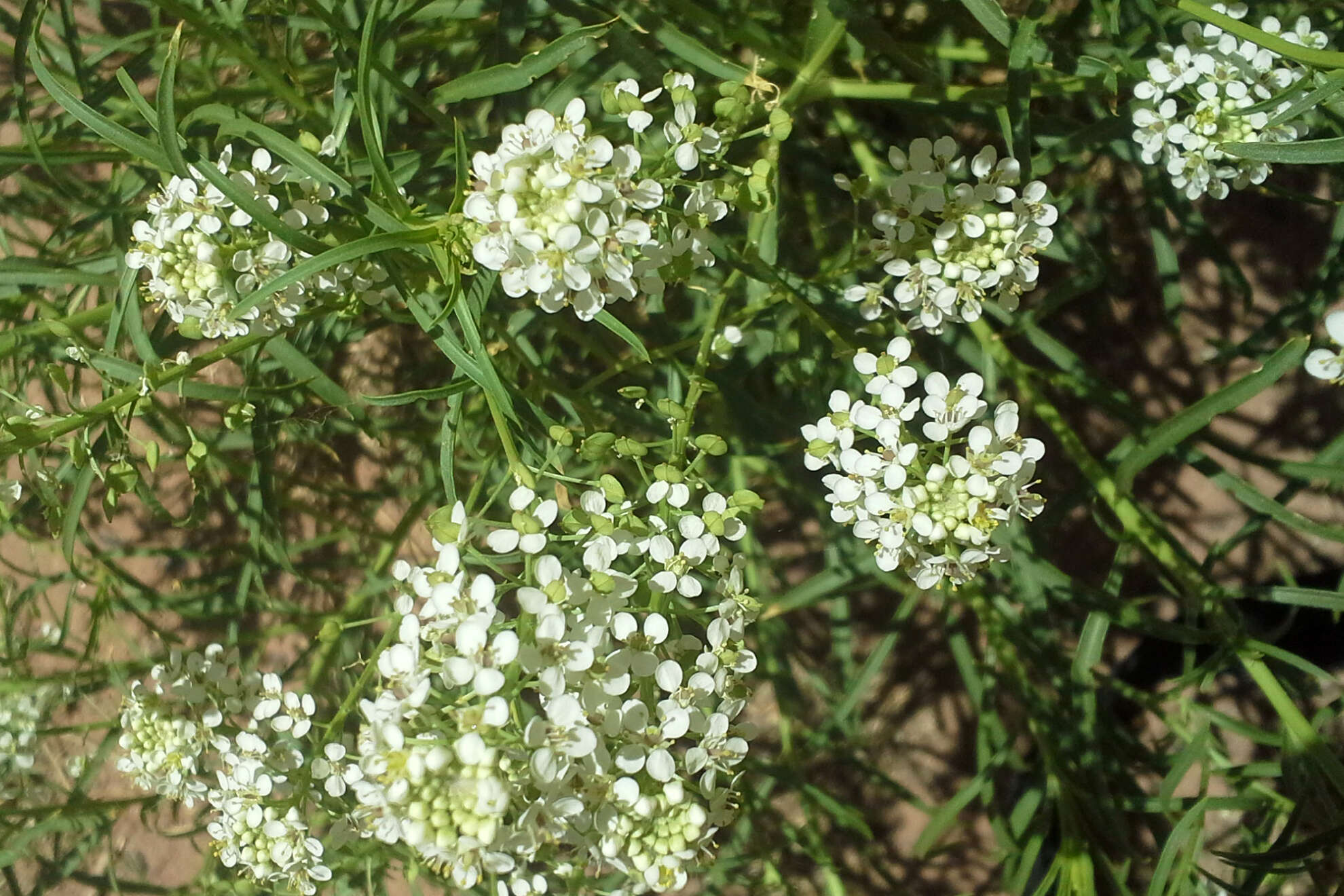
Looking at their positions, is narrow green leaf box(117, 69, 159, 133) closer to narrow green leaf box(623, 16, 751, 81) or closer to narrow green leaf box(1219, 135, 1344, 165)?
narrow green leaf box(623, 16, 751, 81)

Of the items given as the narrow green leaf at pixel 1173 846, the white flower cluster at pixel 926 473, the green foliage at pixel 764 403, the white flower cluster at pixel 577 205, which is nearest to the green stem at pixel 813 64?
the green foliage at pixel 764 403

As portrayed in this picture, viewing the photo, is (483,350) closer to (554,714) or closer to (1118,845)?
(554,714)

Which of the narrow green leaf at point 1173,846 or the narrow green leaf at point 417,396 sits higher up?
the narrow green leaf at point 417,396

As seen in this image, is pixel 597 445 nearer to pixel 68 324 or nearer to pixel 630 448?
pixel 630 448

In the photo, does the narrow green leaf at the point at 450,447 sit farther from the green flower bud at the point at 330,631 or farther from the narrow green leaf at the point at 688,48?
the narrow green leaf at the point at 688,48

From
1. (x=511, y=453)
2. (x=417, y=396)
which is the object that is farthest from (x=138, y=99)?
(x=511, y=453)

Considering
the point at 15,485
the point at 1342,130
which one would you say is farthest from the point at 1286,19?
the point at 15,485
